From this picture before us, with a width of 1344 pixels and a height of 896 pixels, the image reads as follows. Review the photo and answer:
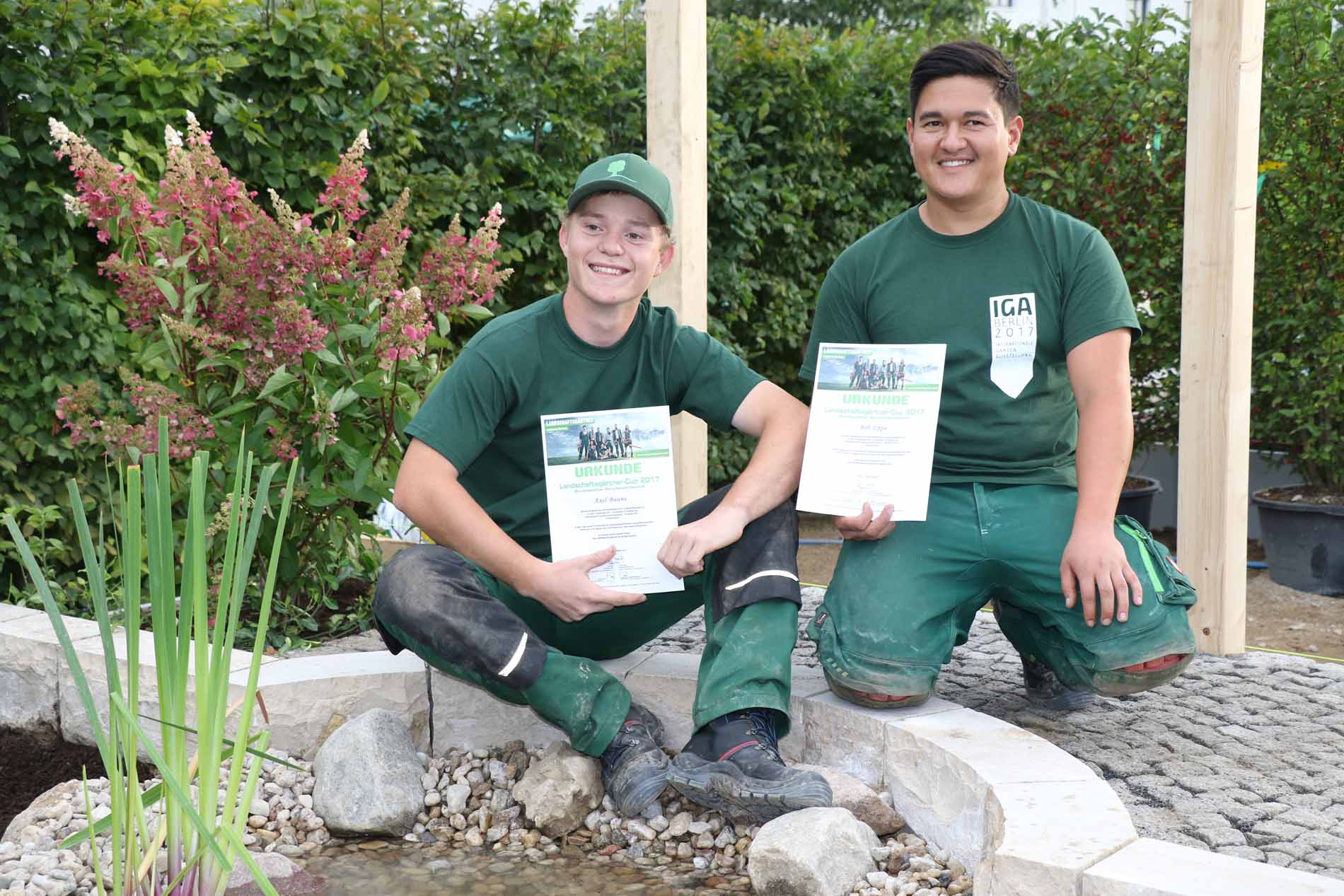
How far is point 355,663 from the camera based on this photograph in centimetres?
278

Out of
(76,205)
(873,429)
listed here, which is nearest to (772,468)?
(873,429)

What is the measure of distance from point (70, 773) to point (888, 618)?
1781 millimetres

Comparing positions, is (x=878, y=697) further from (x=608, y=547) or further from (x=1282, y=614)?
(x=1282, y=614)

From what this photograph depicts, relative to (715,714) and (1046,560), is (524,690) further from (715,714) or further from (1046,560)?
(1046,560)

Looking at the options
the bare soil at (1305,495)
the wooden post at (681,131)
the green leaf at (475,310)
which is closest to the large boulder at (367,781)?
the green leaf at (475,310)

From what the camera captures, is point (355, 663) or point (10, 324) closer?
point (355, 663)

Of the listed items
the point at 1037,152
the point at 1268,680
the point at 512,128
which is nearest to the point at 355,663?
the point at 1268,680

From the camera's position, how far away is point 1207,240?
3.35 meters

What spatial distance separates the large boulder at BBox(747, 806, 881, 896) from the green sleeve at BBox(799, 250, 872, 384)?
1.05 metres

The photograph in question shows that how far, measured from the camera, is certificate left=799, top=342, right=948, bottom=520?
248 cm

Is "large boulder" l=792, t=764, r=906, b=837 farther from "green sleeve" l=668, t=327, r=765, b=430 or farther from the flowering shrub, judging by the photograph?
the flowering shrub

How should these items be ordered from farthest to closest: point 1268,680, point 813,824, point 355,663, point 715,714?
point 1268,680
point 355,663
point 715,714
point 813,824

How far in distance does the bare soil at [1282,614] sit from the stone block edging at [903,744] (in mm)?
1799

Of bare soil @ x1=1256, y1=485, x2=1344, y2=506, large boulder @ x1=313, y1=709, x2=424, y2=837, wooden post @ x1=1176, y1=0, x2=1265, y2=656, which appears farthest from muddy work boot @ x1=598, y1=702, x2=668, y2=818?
bare soil @ x1=1256, y1=485, x2=1344, y2=506
